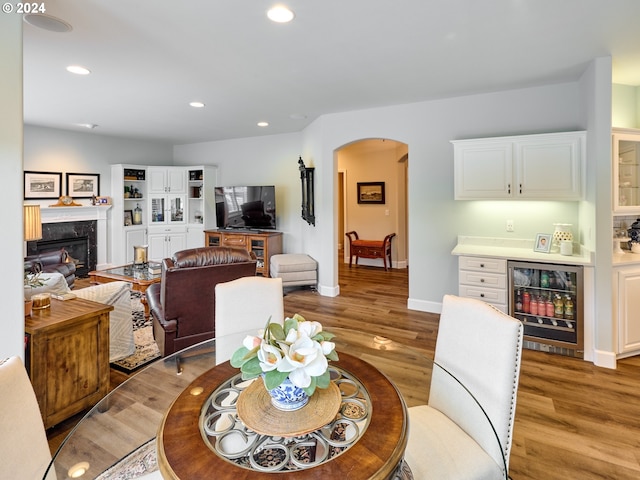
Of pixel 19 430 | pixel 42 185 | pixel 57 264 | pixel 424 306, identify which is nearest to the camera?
pixel 19 430

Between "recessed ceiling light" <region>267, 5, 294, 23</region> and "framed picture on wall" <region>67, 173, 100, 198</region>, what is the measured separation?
5740mm

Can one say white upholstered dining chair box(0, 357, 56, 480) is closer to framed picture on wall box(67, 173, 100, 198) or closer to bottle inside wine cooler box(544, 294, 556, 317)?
bottle inside wine cooler box(544, 294, 556, 317)

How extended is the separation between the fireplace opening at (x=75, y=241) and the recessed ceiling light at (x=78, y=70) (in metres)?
3.64

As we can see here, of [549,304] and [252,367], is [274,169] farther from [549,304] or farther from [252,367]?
[252,367]

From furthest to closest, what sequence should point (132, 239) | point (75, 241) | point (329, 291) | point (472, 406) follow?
point (132, 239) < point (75, 241) < point (329, 291) < point (472, 406)

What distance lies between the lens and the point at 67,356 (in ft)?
7.21

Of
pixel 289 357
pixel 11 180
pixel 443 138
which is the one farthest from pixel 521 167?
pixel 11 180

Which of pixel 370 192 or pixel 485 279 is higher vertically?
pixel 370 192

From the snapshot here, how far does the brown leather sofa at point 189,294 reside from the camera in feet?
9.35

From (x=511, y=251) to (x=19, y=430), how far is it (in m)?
3.91

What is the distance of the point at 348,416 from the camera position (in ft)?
3.91

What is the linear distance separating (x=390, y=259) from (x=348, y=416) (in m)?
6.42

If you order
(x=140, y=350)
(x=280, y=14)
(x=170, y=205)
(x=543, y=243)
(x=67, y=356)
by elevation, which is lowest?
(x=140, y=350)

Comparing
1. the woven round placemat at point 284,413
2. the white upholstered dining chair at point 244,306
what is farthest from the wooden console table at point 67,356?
the woven round placemat at point 284,413
